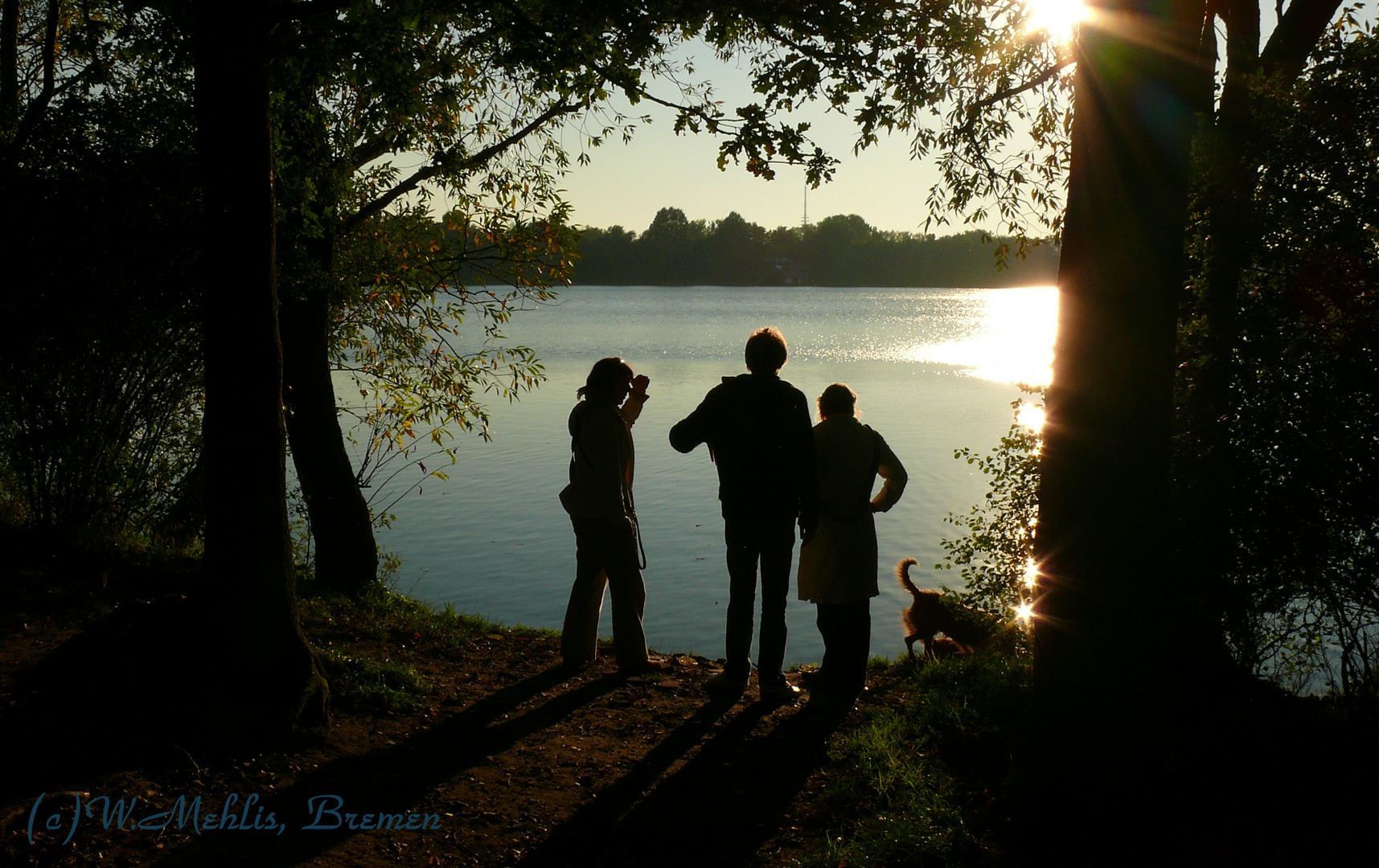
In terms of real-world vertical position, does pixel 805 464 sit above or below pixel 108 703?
above

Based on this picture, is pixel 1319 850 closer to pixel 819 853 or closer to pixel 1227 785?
pixel 1227 785

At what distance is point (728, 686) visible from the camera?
5.63m

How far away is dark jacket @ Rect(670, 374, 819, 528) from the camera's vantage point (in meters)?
5.23

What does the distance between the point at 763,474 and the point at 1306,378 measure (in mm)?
2738

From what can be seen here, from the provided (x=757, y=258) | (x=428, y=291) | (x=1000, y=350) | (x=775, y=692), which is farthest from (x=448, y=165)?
(x=757, y=258)

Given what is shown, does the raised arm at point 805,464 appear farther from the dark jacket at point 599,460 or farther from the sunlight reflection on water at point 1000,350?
the sunlight reflection on water at point 1000,350

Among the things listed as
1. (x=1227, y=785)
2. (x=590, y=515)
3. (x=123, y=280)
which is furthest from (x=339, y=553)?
(x=1227, y=785)

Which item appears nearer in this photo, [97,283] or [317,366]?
[97,283]

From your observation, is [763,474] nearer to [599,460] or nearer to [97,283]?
[599,460]

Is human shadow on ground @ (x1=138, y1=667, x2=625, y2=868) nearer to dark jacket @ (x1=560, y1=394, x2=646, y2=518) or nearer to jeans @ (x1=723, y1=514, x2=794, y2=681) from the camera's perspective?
jeans @ (x1=723, y1=514, x2=794, y2=681)

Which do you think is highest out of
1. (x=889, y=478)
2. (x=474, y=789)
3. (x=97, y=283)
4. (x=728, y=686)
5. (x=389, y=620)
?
(x=97, y=283)

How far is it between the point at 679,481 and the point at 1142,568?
11645 millimetres

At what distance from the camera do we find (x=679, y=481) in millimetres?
15086

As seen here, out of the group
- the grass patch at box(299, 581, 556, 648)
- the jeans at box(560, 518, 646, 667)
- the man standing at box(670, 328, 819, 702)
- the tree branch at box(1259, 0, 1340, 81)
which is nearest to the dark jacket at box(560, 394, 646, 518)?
the jeans at box(560, 518, 646, 667)
